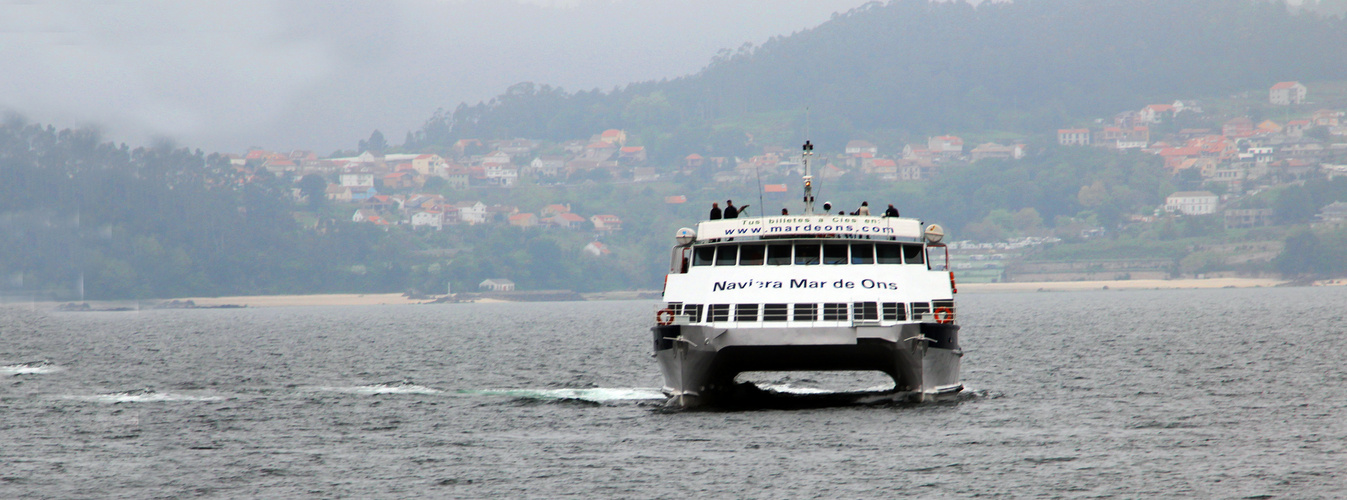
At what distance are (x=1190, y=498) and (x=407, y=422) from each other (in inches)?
759

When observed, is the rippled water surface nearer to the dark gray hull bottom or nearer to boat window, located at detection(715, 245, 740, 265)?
the dark gray hull bottom

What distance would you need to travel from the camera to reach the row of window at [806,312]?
32.2 metres

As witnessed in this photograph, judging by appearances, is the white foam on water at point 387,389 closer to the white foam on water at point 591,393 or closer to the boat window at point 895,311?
the white foam on water at point 591,393

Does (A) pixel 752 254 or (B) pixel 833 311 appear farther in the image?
(A) pixel 752 254

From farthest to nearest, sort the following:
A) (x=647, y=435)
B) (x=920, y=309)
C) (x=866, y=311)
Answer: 1. (x=920, y=309)
2. (x=866, y=311)
3. (x=647, y=435)

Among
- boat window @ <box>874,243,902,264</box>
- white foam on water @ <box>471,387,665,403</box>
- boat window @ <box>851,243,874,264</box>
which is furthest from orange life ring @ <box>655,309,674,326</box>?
white foam on water @ <box>471,387,665,403</box>

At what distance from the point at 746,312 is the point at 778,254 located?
231 cm

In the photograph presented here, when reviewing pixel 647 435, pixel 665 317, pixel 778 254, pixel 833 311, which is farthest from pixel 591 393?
pixel 833 311

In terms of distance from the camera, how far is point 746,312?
1276 inches

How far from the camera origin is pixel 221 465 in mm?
28297

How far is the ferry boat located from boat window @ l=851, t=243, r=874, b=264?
0.08 feet

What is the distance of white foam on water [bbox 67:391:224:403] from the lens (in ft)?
141

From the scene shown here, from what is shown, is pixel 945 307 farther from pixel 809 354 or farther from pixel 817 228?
pixel 809 354

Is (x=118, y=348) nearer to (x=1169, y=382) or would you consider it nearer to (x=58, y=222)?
(x=1169, y=382)
